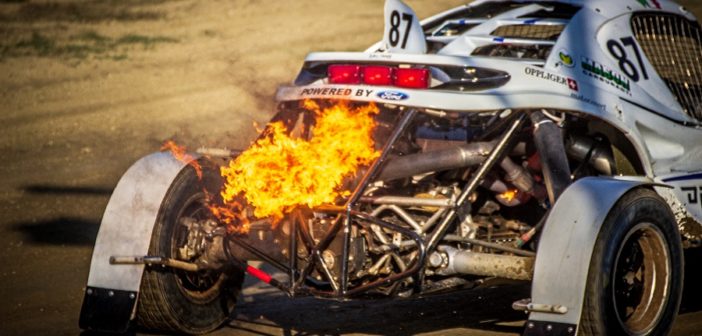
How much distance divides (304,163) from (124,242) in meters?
1.10

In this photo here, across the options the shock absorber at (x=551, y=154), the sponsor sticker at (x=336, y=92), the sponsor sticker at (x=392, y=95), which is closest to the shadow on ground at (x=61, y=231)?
the sponsor sticker at (x=336, y=92)

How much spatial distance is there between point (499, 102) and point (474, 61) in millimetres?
248

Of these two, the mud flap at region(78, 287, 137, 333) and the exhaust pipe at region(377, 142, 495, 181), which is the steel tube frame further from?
the mud flap at region(78, 287, 137, 333)

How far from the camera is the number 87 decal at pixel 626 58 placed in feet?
23.0

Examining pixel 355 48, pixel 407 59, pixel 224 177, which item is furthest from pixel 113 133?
pixel 407 59

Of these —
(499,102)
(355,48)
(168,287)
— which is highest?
(355,48)

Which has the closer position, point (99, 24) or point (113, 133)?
point (113, 133)

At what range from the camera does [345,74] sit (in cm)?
648

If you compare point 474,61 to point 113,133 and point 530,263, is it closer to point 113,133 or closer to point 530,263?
point 530,263

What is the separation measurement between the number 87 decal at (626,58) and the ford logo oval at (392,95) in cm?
141

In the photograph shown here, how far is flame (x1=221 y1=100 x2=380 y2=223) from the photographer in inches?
248

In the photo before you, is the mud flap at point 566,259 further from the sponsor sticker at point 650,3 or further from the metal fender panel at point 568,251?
the sponsor sticker at point 650,3

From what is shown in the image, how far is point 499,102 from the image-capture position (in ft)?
20.7

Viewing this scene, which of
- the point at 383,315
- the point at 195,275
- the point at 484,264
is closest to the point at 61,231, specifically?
the point at 195,275
